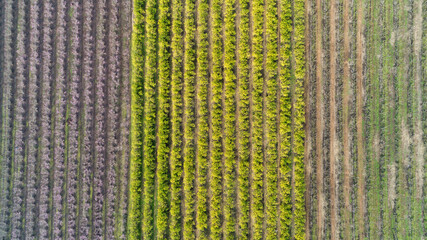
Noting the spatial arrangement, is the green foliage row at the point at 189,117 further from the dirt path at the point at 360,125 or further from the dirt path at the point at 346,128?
the dirt path at the point at 360,125

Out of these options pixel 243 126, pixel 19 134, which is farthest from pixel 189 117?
pixel 19 134

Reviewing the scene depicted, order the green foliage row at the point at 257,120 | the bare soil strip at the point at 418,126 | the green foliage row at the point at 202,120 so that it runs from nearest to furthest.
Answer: the bare soil strip at the point at 418,126 → the green foliage row at the point at 257,120 → the green foliage row at the point at 202,120

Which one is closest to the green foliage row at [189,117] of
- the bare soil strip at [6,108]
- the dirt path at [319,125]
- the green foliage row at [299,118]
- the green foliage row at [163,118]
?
the green foliage row at [163,118]

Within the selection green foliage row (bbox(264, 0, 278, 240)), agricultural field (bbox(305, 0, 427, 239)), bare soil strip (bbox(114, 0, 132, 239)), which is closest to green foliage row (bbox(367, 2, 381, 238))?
agricultural field (bbox(305, 0, 427, 239))

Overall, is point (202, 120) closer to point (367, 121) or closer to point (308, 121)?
point (308, 121)

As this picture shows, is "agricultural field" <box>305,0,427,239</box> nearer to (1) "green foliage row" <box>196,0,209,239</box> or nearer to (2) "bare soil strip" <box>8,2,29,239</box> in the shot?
(1) "green foliage row" <box>196,0,209,239</box>

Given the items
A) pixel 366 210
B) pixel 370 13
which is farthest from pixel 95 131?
pixel 370 13

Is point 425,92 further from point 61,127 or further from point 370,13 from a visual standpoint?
point 61,127
